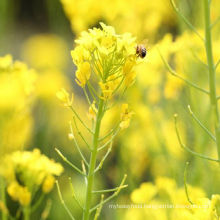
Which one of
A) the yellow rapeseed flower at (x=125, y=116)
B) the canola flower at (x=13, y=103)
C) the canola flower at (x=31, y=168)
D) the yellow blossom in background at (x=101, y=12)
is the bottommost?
the canola flower at (x=31, y=168)

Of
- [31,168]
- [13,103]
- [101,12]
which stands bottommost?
[31,168]

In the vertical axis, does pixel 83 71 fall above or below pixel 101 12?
below

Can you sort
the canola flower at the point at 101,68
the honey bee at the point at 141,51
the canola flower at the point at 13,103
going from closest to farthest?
the canola flower at the point at 101,68 → the honey bee at the point at 141,51 → the canola flower at the point at 13,103

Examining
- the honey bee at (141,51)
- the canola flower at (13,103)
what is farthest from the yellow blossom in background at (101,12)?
the honey bee at (141,51)

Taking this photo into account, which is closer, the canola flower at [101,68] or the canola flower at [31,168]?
the canola flower at [101,68]

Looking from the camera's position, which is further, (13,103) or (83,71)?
(13,103)

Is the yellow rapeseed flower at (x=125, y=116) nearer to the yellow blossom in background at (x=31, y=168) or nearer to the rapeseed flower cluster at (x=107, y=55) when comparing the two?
the rapeseed flower cluster at (x=107, y=55)

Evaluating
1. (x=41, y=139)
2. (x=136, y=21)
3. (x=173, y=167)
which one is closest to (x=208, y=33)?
(x=173, y=167)

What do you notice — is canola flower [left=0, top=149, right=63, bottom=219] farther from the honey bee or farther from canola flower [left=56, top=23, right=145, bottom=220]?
the honey bee

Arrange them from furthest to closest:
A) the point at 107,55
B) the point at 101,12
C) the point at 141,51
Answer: the point at 101,12, the point at 141,51, the point at 107,55

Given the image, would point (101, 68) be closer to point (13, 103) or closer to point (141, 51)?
point (141, 51)

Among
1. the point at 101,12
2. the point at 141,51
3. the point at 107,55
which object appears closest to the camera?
the point at 107,55

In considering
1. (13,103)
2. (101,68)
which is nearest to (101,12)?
(13,103)
